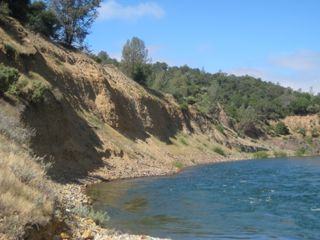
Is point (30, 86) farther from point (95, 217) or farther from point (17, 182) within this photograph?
point (17, 182)

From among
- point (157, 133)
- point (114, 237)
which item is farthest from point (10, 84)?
point (157, 133)

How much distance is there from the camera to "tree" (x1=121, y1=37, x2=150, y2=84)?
78188 millimetres

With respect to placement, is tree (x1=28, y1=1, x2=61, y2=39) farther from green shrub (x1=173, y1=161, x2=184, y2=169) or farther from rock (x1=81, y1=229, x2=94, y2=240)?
rock (x1=81, y1=229, x2=94, y2=240)

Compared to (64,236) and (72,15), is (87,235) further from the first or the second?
(72,15)

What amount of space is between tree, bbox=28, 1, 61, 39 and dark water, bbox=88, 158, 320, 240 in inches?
950

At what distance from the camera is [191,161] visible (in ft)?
201

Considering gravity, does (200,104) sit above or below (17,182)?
above

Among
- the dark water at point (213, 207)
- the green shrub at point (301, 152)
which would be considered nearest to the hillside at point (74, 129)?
the dark water at point (213, 207)

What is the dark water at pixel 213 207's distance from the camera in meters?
18.3

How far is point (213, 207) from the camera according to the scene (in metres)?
24.7

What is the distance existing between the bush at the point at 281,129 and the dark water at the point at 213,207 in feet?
236

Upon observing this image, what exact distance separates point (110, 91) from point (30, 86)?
21.5m

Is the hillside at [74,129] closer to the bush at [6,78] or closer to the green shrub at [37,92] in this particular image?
the green shrub at [37,92]

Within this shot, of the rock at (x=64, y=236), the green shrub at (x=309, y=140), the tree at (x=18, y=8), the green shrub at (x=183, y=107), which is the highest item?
the tree at (x=18, y=8)
